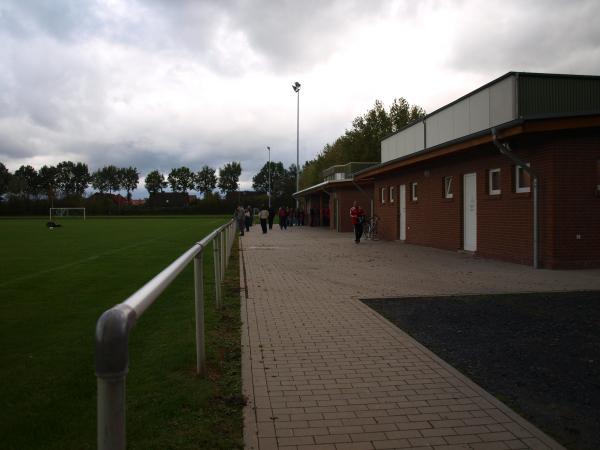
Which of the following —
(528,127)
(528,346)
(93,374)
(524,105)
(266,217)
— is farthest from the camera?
A: (266,217)

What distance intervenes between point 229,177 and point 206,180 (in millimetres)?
5957

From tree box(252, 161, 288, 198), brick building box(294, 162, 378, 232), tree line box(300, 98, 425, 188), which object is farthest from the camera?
tree box(252, 161, 288, 198)

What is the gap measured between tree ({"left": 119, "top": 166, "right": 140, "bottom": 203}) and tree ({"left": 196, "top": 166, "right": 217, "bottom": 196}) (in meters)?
17.1

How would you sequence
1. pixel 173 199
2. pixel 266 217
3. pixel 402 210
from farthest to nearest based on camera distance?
pixel 173 199 → pixel 266 217 → pixel 402 210

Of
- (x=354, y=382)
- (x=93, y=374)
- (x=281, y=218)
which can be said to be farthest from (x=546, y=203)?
(x=281, y=218)

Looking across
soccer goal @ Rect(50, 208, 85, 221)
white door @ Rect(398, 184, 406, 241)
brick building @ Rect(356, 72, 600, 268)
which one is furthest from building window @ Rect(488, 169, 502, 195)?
soccer goal @ Rect(50, 208, 85, 221)

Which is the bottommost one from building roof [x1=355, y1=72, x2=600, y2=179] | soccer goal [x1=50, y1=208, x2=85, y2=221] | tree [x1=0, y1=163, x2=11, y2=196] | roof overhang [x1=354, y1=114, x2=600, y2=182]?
soccer goal [x1=50, y1=208, x2=85, y2=221]

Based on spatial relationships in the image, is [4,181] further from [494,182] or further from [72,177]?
[494,182]

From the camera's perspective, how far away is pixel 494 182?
15.1 metres

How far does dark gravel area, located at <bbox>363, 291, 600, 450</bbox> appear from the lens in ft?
13.5

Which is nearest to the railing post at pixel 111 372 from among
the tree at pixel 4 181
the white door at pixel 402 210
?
the white door at pixel 402 210

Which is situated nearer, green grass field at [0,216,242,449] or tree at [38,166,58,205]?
green grass field at [0,216,242,449]

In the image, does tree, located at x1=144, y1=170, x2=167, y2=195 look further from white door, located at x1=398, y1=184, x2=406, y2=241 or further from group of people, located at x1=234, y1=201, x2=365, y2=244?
white door, located at x1=398, y1=184, x2=406, y2=241

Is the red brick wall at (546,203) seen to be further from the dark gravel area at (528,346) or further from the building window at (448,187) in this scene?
the dark gravel area at (528,346)
